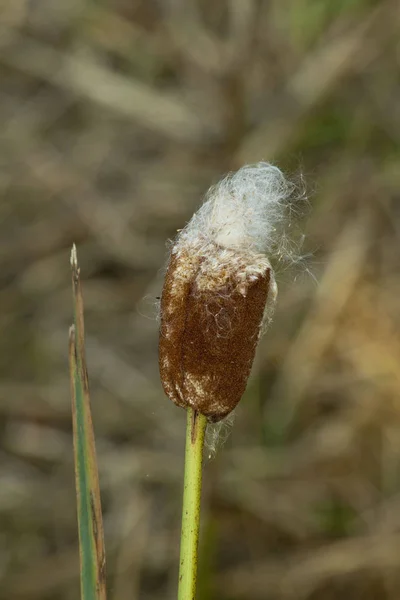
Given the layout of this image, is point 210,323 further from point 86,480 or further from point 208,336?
point 86,480

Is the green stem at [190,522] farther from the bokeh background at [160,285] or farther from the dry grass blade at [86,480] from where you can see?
the bokeh background at [160,285]

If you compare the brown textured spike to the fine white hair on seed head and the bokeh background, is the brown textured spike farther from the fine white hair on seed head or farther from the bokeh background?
the bokeh background

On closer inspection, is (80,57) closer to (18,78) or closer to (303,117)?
(18,78)

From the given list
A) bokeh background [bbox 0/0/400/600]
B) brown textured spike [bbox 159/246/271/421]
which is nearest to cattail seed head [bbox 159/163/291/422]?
brown textured spike [bbox 159/246/271/421]

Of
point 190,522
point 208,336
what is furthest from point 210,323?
point 190,522

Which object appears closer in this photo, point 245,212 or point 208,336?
point 208,336

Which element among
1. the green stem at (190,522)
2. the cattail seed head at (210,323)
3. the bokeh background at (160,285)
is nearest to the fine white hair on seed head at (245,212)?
the cattail seed head at (210,323)
